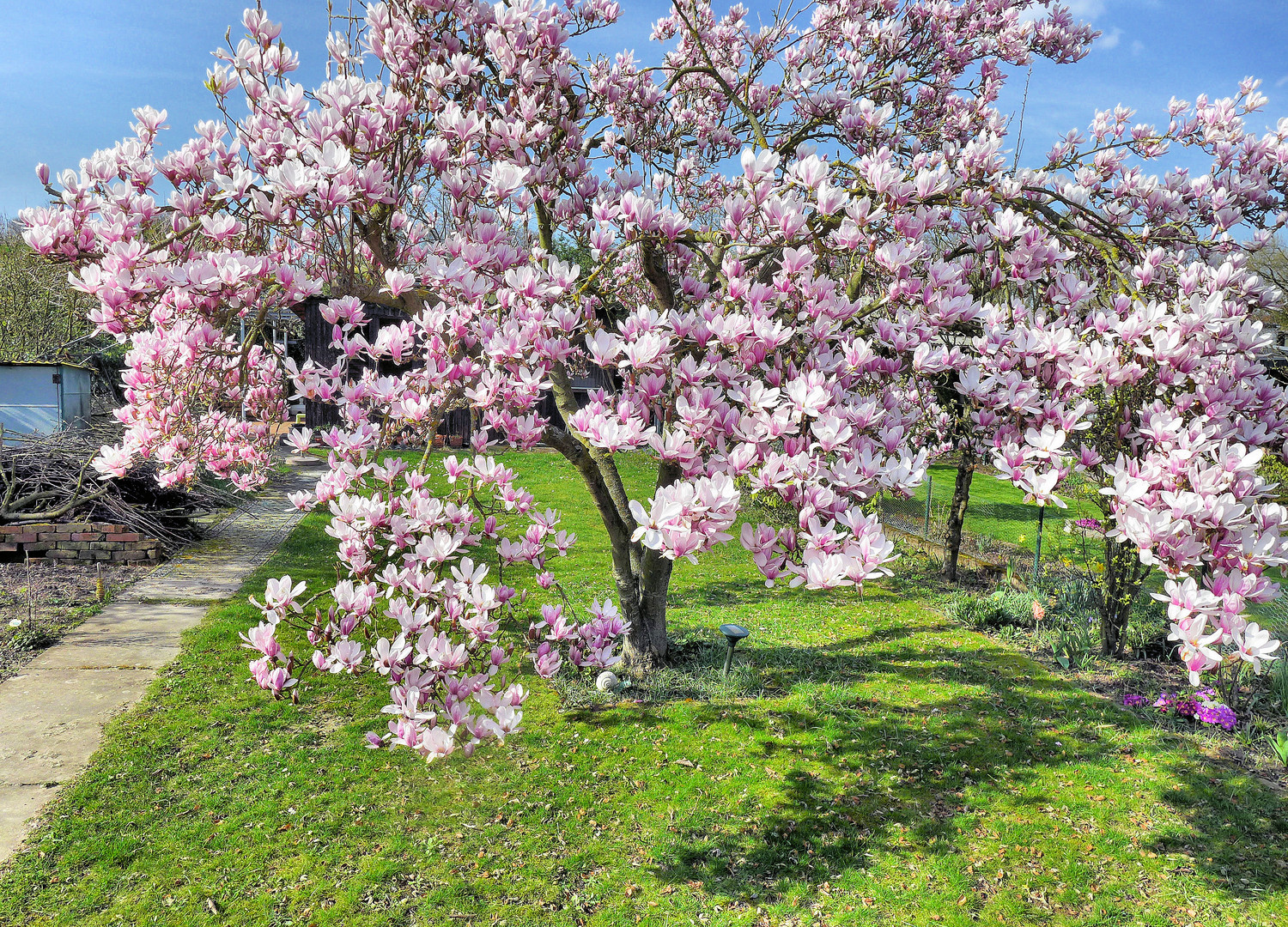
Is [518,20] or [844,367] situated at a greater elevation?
[518,20]

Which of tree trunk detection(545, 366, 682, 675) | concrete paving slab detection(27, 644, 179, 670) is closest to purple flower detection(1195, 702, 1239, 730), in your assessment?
tree trunk detection(545, 366, 682, 675)

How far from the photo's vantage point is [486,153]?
14.0 ft

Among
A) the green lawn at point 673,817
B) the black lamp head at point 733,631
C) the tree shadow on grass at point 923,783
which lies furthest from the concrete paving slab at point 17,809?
the black lamp head at point 733,631

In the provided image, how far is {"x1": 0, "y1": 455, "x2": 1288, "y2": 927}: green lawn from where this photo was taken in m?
3.62

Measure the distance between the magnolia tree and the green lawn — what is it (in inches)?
36.2

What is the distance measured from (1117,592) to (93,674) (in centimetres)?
872

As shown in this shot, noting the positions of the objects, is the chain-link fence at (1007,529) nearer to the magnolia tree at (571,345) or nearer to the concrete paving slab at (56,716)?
the magnolia tree at (571,345)

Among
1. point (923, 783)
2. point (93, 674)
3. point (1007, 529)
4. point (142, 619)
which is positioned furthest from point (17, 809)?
point (1007, 529)

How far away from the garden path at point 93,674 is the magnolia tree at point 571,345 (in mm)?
2062

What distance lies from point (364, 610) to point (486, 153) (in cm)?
268

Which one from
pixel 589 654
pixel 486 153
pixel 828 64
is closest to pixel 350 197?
pixel 486 153

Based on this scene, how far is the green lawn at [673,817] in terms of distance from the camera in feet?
11.9

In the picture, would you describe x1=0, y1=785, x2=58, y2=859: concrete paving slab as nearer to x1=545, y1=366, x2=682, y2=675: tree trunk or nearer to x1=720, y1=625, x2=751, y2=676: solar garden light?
x1=545, y1=366, x2=682, y2=675: tree trunk

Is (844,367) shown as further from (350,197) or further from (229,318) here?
(229,318)
